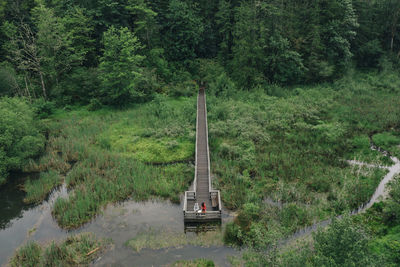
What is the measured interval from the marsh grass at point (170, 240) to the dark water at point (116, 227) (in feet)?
1.20

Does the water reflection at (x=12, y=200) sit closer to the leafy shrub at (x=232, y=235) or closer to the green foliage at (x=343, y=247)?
the leafy shrub at (x=232, y=235)

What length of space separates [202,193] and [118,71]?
25.5 metres

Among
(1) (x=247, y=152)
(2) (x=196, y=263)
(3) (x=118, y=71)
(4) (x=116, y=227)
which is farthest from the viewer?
(3) (x=118, y=71)

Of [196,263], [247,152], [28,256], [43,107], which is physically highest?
[43,107]

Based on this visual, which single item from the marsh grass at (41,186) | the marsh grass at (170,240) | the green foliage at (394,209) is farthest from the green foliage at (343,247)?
the marsh grass at (41,186)

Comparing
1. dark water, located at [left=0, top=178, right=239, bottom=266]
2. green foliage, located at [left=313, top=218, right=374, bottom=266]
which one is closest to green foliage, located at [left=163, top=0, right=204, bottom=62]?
dark water, located at [left=0, top=178, right=239, bottom=266]

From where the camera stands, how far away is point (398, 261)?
53.9ft

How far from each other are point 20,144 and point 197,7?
137 ft

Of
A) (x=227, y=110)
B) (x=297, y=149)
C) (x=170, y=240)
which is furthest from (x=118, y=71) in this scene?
(x=170, y=240)

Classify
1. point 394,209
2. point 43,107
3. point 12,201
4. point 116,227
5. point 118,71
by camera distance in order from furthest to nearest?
point 118,71 < point 43,107 < point 12,201 < point 116,227 < point 394,209

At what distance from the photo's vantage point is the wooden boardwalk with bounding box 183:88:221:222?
2247 cm

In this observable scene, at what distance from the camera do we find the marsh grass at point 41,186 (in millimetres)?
25797

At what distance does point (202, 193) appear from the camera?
24984mm

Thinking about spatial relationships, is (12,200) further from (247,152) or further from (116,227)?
(247,152)
